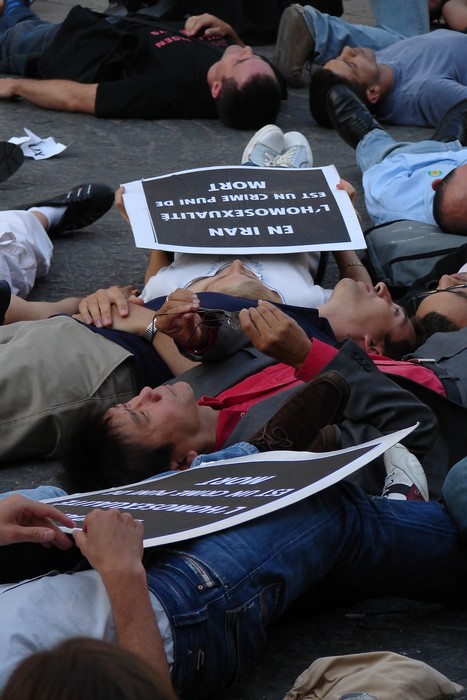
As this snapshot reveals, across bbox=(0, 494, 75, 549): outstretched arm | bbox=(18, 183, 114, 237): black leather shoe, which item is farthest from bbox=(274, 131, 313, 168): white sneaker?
bbox=(0, 494, 75, 549): outstretched arm

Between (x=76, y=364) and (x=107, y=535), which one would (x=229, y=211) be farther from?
(x=107, y=535)

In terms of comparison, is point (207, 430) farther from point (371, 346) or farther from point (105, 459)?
point (371, 346)

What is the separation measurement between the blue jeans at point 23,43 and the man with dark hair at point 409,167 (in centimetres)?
178

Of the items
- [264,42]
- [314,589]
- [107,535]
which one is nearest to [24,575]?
[107,535]

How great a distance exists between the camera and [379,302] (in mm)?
3521

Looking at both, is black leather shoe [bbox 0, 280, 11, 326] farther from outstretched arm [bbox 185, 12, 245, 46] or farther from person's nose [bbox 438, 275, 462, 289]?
outstretched arm [bbox 185, 12, 245, 46]

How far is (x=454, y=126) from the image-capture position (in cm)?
513

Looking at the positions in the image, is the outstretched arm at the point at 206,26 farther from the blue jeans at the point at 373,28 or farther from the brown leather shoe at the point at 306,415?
the brown leather shoe at the point at 306,415

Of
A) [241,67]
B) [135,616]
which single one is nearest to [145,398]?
[135,616]

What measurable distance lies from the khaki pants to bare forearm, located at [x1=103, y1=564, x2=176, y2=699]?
1064 mm

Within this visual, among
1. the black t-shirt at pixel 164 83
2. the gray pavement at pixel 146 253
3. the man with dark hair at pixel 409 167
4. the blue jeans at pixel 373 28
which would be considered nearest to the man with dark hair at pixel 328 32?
the blue jeans at pixel 373 28

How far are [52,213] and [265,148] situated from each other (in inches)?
36.5

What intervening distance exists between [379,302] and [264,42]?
4021 millimetres

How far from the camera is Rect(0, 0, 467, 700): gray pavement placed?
2330 millimetres
